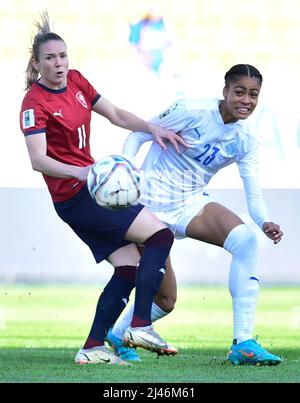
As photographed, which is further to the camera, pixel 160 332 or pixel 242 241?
pixel 160 332

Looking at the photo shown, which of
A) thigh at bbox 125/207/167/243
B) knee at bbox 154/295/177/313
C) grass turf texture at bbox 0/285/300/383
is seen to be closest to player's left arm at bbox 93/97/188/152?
thigh at bbox 125/207/167/243

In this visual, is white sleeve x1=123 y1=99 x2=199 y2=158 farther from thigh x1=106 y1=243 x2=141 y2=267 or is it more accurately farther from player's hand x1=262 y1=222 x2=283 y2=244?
player's hand x1=262 y1=222 x2=283 y2=244

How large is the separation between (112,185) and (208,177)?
1217mm

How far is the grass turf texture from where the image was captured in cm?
591

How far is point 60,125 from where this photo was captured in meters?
6.28

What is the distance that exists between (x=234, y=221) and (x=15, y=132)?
A: 857 cm

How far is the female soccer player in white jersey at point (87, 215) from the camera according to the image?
245 inches

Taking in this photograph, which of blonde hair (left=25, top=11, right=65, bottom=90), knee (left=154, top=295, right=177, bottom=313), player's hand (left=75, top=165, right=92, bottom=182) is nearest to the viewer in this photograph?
player's hand (left=75, top=165, right=92, bottom=182)

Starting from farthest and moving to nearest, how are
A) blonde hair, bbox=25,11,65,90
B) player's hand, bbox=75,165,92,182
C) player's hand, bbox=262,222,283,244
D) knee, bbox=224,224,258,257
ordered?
knee, bbox=224,224,258,257 → player's hand, bbox=262,222,283,244 → blonde hair, bbox=25,11,65,90 → player's hand, bbox=75,165,92,182

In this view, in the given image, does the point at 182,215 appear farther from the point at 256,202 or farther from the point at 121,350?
the point at 121,350

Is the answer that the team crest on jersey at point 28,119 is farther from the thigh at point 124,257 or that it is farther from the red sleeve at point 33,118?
the thigh at point 124,257

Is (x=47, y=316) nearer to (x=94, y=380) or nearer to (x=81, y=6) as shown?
(x=81, y=6)

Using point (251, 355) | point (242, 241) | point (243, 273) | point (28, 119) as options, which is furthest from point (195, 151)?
point (251, 355)

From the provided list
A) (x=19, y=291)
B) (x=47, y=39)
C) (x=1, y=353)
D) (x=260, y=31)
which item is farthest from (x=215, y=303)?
(x=47, y=39)
